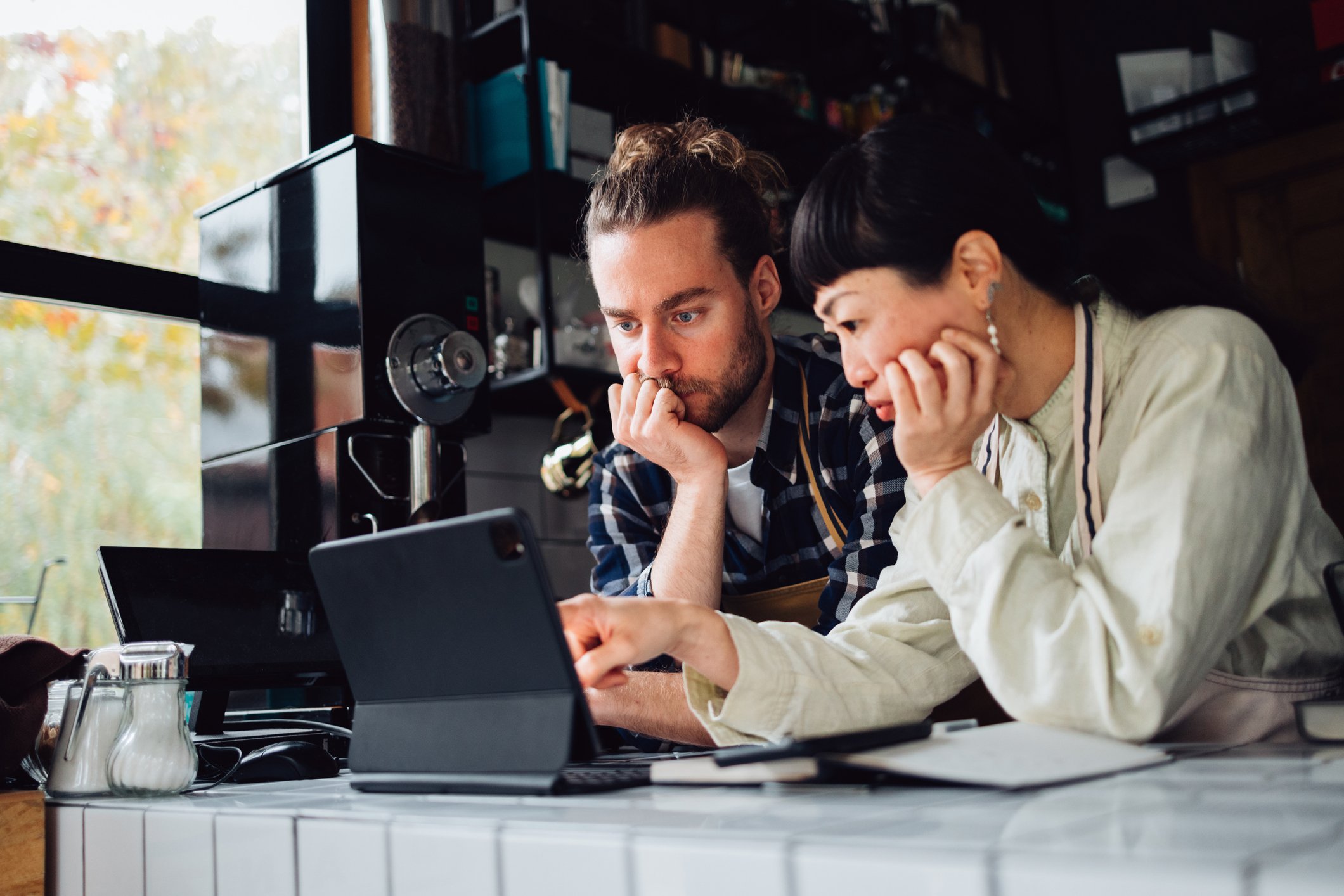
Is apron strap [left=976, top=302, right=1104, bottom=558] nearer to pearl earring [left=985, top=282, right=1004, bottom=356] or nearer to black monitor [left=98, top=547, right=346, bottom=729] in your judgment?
pearl earring [left=985, top=282, right=1004, bottom=356]

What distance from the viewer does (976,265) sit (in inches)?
40.7

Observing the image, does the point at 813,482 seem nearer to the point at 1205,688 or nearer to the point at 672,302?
the point at 672,302

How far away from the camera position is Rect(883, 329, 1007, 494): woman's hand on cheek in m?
0.95

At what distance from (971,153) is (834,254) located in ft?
0.50

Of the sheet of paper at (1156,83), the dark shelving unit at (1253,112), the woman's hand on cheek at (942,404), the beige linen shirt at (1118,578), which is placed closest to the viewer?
the beige linen shirt at (1118,578)

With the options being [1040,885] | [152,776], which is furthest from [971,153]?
[152,776]

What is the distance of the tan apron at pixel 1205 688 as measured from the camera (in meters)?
0.96

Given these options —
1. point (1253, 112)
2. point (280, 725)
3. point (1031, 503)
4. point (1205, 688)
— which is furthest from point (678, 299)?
point (1253, 112)

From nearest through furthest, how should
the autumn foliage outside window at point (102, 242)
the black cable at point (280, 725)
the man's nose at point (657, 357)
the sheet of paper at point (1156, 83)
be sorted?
the black cable at point (280, 725)
the man's nose at point (657, 357)
the autumn foliage outside window at point (102, 242)
the sheet of paper at point (1156, 83)

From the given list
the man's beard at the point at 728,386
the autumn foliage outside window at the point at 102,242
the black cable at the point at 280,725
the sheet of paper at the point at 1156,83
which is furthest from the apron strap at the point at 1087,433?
the sheet of paper at the point at 1156,83

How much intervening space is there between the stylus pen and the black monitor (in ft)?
2.73

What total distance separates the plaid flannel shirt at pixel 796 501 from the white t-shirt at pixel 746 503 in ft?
0.04

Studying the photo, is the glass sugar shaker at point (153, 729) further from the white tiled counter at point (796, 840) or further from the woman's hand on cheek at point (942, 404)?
the woman's hand on cheek at point (942, 404)

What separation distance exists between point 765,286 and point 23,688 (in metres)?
1.09
